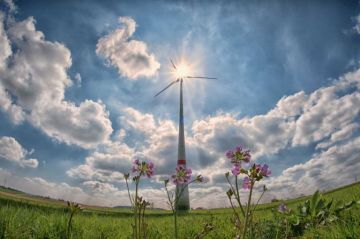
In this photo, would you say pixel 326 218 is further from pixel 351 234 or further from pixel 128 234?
pixel 128 234

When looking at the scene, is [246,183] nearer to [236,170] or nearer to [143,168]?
[236,170]

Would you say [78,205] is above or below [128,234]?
above

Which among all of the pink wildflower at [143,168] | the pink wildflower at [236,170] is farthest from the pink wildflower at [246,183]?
the pink wildflower at [143,168]

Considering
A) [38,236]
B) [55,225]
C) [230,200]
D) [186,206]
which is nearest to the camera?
[230,200]

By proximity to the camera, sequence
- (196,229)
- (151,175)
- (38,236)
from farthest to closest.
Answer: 1. (196,229)
2. (38,236)
3. (151,175)

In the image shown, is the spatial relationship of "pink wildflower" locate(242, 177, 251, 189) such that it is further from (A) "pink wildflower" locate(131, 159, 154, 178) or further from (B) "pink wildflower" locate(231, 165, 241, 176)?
(A) "pink wildflower" locate(131, 159, 154, 178)

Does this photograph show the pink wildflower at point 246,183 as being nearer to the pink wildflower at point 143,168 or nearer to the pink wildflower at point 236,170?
the pink wildflower at point 236,170

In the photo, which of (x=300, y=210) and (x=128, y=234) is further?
(x=300, y=210)

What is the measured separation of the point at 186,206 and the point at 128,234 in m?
41.5

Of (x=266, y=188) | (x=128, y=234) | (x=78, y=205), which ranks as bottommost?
(x=128, y=234)

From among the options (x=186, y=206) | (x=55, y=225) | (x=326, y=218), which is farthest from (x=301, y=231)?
(x=186, y=206)

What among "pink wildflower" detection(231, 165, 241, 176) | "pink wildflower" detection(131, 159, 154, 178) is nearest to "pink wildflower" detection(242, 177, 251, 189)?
"pink wildflower" detection(231, 165, 241, 176)

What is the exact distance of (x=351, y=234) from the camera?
13.6 feet

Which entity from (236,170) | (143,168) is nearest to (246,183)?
(236,170)
